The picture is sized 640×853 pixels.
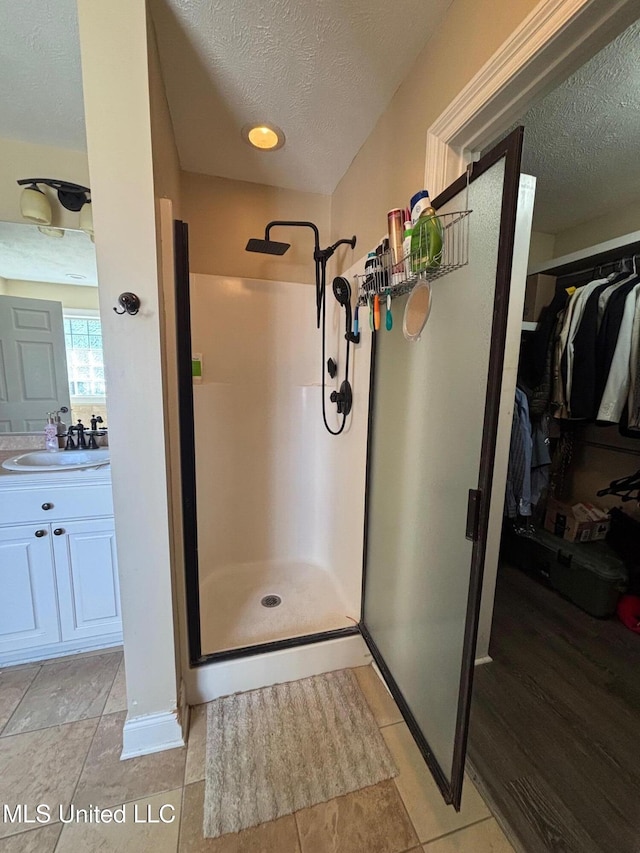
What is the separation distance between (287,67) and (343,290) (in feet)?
2.76

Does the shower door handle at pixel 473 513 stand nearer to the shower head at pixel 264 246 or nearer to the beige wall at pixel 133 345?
the beige wall at pixel 133 345

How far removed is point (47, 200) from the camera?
165cm

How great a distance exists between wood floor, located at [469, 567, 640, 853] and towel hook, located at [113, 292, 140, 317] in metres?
1.98

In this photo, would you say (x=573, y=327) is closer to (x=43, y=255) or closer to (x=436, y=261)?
(x=436, y=261)

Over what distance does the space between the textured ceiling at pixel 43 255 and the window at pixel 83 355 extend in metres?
0.23

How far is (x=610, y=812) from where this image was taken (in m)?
1.07

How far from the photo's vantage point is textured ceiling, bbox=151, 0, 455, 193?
106 cm

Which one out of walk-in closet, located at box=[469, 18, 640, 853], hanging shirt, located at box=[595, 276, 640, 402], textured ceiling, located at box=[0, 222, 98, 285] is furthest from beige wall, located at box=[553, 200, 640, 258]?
textured ceiling, located at box=[0, 222, 98, 285]

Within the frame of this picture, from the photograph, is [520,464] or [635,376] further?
[520,464]

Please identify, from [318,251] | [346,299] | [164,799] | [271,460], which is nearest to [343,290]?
→ [346,299]

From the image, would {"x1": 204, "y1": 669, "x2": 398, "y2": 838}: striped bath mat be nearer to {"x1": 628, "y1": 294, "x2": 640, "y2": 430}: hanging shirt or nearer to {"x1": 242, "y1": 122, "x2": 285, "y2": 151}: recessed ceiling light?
{"x1": 628, "y1": 294, "x2": 640, "y2": 430}: hanging shirt

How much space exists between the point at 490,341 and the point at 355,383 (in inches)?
39.0

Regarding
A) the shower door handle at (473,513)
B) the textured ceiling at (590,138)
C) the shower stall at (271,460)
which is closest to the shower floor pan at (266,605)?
the shower stall at (271,460)

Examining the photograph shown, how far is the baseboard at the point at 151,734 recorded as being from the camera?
121cm
